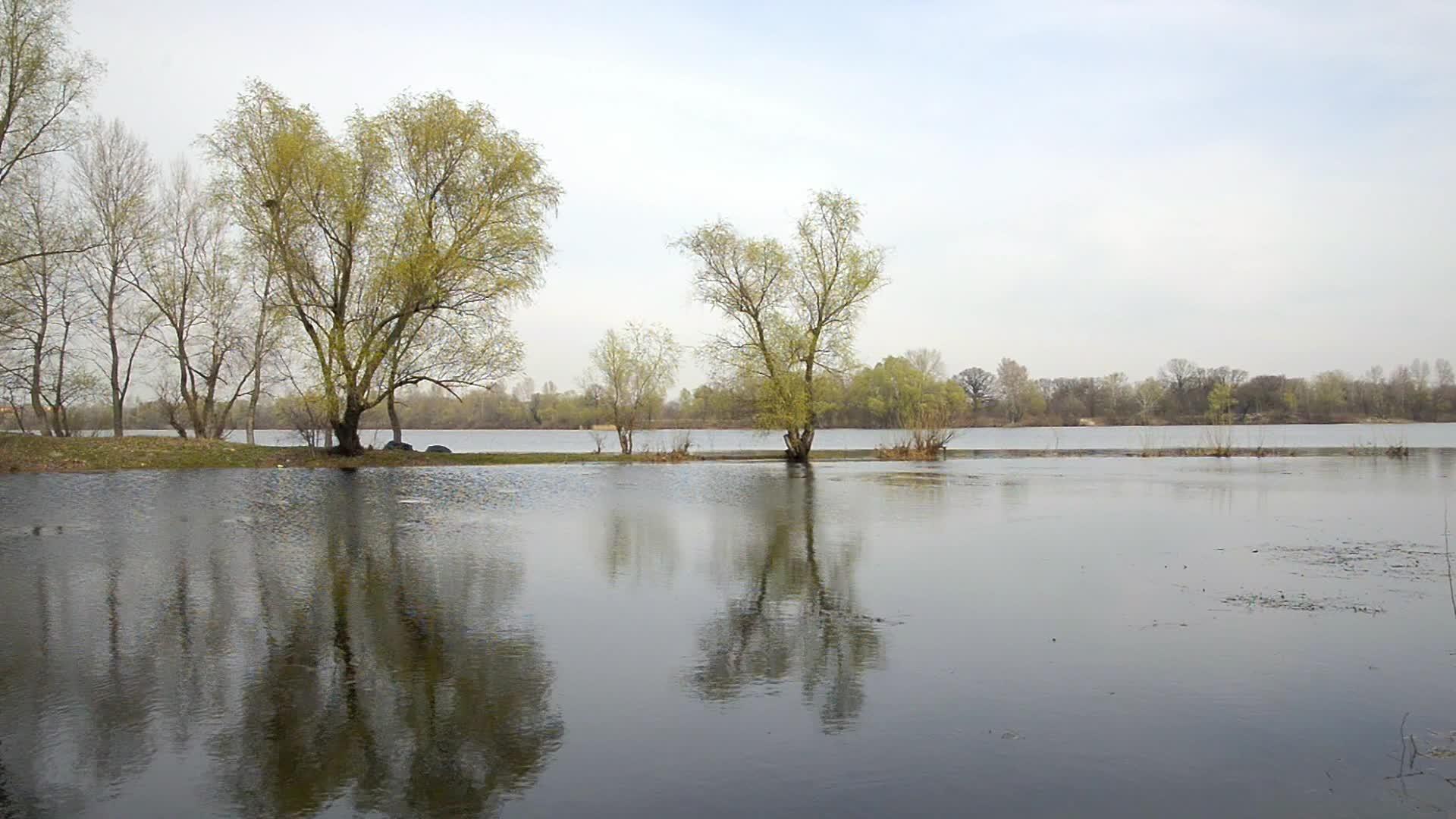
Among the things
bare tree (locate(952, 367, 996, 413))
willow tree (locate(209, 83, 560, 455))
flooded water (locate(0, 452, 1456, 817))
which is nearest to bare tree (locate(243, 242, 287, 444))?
willow tree (locate(209, 83, 560, 455))

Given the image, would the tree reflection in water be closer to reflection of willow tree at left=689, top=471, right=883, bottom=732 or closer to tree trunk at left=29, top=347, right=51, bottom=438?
reflection of willow tree at left=689, top=471, right=883, bottom=732

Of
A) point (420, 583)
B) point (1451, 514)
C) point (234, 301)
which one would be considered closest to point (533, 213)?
point (234, 301)

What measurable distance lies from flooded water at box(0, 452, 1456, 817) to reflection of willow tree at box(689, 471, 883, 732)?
46mm

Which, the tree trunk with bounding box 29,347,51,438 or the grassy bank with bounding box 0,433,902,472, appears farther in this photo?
the tree trunk with bounding box 29,347,51,438

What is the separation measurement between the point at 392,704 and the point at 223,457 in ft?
87.0

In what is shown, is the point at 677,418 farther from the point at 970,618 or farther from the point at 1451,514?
the point at 970,618

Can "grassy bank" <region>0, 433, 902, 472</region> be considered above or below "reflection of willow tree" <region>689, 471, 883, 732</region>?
above

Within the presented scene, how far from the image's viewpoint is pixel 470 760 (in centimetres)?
514

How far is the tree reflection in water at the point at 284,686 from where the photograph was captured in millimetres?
4820

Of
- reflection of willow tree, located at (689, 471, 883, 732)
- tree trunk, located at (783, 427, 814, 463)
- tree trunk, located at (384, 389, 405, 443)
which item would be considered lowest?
reflection of willow tree, located at (689, 471, 883, 732)

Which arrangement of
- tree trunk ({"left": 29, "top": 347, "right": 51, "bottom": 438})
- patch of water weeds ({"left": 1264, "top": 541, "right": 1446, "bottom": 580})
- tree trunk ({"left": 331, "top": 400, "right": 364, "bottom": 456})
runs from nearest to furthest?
patch of water weeds ({"left": 1264, "top": 541, "right": 1446, "bottom": 580}) < tree trunk ({"left": 331, "top": 400, "right": 364, "bottom": 456}) < tree trunk ({"left": 29, "top": 347, "right": 51, "bottom": 438})

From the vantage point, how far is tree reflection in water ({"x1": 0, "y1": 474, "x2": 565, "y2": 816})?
4.82m

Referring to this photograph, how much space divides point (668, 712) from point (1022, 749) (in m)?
2.19

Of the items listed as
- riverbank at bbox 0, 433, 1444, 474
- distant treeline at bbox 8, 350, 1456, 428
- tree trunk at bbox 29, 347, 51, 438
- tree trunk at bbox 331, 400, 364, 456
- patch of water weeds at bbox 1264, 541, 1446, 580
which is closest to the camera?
patch of water weeds at bbox 1264, 541, 1446, 580
